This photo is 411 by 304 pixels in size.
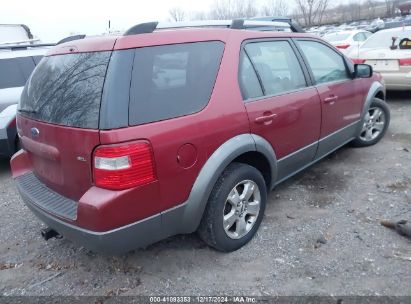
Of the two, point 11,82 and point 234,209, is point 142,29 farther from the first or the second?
point 11,82

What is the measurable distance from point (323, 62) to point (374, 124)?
1.66 metres

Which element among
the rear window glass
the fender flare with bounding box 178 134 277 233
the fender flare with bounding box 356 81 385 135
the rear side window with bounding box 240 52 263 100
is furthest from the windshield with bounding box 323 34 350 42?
the rear window glass

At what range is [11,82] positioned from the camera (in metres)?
5.33

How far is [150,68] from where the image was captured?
2346mm

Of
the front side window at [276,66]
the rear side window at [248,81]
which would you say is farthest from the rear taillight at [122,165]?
the front side window at [276,66]

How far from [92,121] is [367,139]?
13.5 ft

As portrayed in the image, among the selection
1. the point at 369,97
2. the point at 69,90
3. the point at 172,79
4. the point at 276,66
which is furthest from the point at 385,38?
the point at 69,90

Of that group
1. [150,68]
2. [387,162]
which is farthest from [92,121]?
[387,162]

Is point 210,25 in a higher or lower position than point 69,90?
higher

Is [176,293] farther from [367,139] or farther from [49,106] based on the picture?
[367,139]

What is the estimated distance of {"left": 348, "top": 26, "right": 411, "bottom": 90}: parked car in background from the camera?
683 cm

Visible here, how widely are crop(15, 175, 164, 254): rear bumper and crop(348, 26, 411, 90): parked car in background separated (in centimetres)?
622

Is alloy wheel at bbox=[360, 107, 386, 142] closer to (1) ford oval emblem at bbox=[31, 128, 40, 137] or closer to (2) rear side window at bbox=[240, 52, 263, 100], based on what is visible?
(2) rear side window at bbox=[240, 52, 263, 100]

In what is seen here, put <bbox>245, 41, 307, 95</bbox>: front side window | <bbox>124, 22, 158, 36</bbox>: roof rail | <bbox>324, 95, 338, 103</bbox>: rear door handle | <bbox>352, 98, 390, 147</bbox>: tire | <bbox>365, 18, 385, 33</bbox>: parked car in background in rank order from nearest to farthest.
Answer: <bbox>124, 22, 158, 36</bbox>: roof rail → <bbox>245, 41, 307, 95</bbox>: front side window → <bbox>324, 95, 338, 103</bbox>: rear door handle → <bbox>352, 98, 390, 147</bbox>: tire → <bbox>365, 18, 385, 33</bbox>: parked car in background
